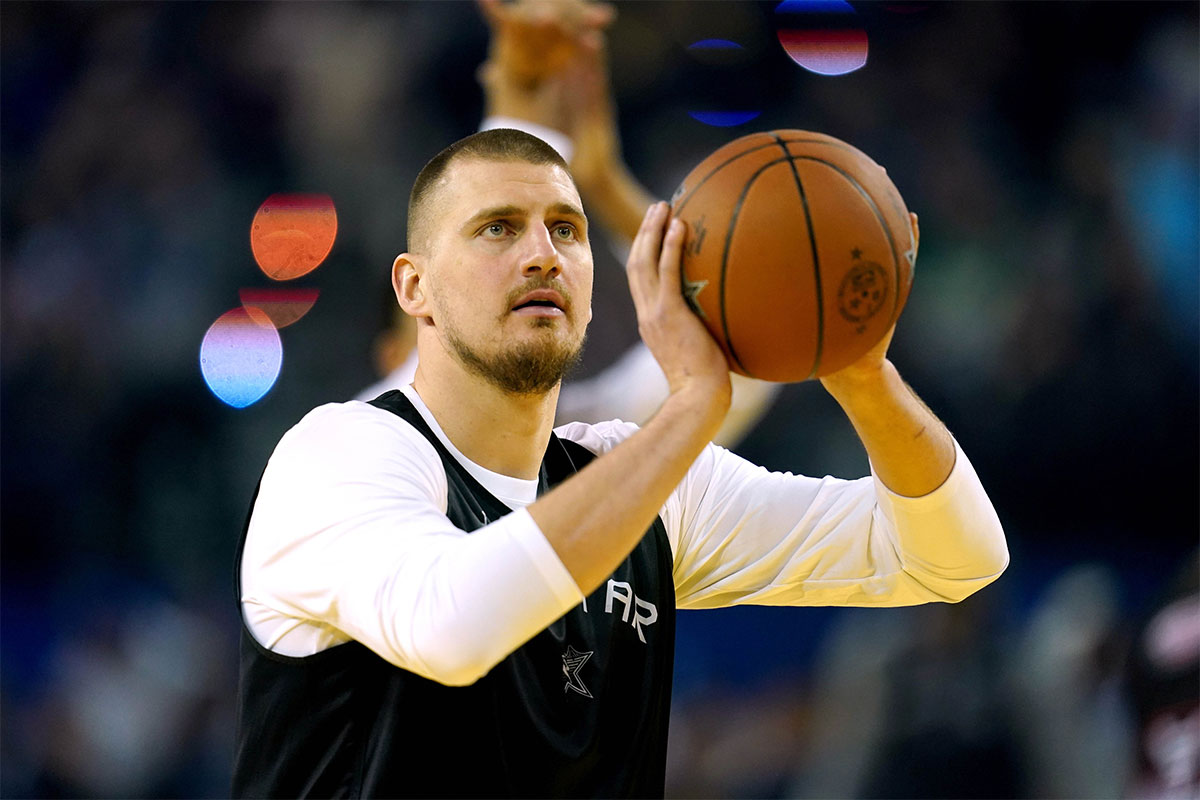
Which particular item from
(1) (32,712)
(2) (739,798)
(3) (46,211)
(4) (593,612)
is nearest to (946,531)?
(4) (593,612)

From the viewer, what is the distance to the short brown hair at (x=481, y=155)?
2229 mm

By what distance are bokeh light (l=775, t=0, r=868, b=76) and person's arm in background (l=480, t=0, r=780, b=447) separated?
79cm

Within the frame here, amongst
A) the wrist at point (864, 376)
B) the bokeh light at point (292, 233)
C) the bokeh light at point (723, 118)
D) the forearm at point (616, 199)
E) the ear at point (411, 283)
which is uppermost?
the bokeh light at point (723, 118)

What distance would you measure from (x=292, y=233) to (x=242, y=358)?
58cm

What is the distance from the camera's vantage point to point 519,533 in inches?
62.6

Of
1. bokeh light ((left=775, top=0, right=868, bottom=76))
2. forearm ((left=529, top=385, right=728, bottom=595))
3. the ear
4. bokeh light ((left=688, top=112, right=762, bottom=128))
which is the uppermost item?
bokeh light ((left=775, top=0, right=868, bottom=76))

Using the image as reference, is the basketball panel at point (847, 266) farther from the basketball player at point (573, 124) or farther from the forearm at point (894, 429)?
the basketball player at point (573, 124)

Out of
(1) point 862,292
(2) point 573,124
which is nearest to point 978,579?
(1) point 862,292

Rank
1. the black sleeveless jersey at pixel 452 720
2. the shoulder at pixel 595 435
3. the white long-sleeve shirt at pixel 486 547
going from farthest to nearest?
the shoulder at pixel 595 435 < the black sleeveless jersey at pixel 452 720 < the white long-sleeve shirt at pixel 486 547

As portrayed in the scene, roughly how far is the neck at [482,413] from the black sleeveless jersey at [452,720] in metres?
0.06

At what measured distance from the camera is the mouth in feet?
6.86

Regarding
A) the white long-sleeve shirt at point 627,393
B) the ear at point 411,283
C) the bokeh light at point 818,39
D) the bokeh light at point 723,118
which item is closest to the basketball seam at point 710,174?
the ear at point 411,283

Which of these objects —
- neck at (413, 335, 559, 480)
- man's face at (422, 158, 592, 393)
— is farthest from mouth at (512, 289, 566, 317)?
neck at (413, 335, 559, 480)

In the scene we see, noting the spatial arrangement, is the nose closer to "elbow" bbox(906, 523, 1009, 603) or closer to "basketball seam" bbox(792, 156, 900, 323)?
"basketball seam" bbox(792, 156, 900, 323)
